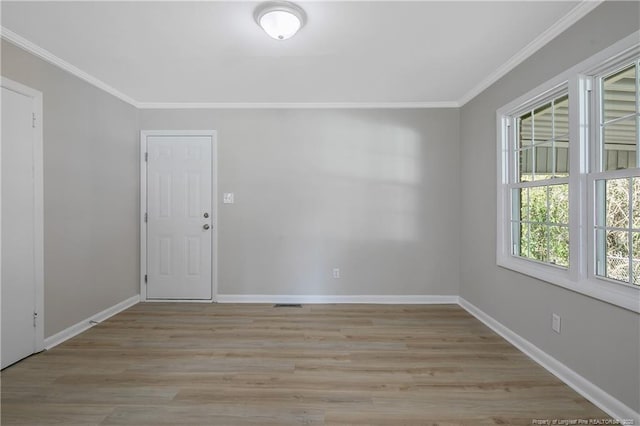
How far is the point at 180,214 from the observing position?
3770 mm

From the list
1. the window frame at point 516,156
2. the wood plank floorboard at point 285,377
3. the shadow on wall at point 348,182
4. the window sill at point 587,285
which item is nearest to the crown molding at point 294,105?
the shadow on wall at point 348,182

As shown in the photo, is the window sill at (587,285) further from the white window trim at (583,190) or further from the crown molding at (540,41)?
the crown molding at (540,41)

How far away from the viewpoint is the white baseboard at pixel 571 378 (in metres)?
1.68

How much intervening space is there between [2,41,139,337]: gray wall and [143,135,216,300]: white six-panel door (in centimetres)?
22

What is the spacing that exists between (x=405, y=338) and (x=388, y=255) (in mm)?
1175

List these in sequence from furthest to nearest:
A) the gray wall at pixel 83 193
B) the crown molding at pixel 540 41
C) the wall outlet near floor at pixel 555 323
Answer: the gray wall at pixel 83 193 → the wall outlet near floor at pixel 555 323 → the crown molding at pixel 540 41

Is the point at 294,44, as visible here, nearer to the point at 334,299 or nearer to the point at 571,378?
the point at 334,299

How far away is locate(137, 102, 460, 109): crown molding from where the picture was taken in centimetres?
368

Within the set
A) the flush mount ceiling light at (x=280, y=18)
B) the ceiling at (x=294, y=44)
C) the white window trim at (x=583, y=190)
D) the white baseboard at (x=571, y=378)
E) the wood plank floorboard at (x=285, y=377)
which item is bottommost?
the wood plank floorboard at (x=285, y=377)

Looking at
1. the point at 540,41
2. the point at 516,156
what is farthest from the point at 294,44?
the point at 516,156

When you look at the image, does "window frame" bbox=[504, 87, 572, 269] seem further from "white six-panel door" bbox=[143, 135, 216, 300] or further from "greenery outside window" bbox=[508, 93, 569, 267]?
"white six-panel door" bbox=[143, 135, 216, 300]

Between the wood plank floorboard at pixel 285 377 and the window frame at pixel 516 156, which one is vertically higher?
the window frame at pixel 516 156

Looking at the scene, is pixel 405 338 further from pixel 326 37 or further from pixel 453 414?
pixel 326 37

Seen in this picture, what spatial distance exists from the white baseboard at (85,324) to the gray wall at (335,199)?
3.55 feet
